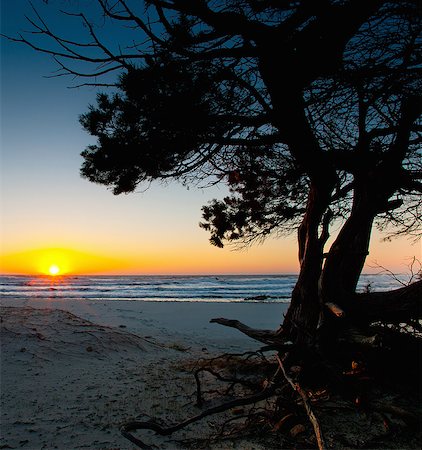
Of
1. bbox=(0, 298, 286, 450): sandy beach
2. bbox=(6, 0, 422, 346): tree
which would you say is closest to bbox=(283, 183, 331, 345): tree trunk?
bbox=(6, 0, 422, 346): tree

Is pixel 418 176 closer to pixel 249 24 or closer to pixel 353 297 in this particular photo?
pixel 353 297

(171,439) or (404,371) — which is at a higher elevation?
(404,371)

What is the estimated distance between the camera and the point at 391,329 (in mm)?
3523

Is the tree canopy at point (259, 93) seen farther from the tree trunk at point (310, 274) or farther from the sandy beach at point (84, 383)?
the sandy beach at point (84, 383)

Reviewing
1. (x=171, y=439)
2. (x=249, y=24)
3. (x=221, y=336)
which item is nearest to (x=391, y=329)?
(x=171, y=439)

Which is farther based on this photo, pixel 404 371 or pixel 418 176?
pixel 418 176

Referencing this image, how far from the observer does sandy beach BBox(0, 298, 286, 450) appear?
9.32 ft

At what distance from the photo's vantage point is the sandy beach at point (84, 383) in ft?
9.32

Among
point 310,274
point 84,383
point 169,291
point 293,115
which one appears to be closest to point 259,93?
point 293,115

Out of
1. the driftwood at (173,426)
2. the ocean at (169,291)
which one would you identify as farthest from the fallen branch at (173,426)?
the ocean at (169,291)

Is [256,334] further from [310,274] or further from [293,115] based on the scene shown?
[293,115]

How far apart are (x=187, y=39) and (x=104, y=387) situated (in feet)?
11.4

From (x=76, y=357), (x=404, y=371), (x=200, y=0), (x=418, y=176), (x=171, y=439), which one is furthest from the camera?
(x=76, y=357)

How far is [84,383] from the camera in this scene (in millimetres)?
3955
